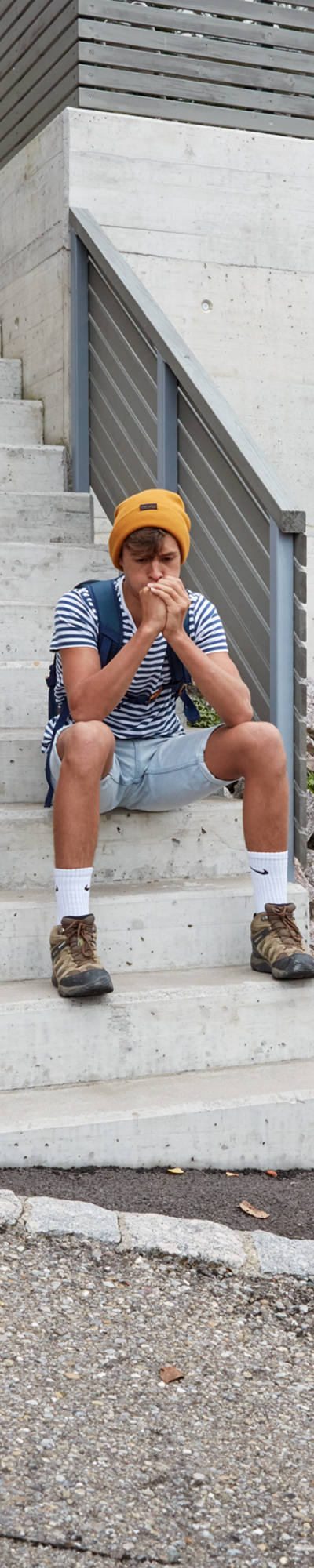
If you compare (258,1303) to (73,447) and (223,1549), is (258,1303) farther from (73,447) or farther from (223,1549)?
(73,447)

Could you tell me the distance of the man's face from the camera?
325 cm

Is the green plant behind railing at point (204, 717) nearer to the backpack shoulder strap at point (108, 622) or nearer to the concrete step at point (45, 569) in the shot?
the concrete step at point (45, 569)

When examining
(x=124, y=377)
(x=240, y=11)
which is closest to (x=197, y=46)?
(x=240, y=11)

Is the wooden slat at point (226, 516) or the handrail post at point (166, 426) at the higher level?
the handrail post at point (166, 426)

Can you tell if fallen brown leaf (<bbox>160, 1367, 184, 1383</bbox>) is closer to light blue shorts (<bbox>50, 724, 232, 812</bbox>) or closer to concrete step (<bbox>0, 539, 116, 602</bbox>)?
light blue shorts (<bbox>50, 724, 232, 812</bbox>)

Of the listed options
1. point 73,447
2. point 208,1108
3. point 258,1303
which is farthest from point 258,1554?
point 73,447

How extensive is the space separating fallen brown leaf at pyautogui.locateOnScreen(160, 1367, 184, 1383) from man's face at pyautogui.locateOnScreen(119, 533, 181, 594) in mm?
1764

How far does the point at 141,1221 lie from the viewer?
2.53 metres

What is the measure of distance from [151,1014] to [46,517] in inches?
109

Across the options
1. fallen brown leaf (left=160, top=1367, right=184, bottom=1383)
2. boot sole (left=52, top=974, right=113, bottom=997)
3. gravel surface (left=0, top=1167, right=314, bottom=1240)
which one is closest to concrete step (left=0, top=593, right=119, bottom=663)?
boot sole (left=52, top=974, right=113, bottom=997)

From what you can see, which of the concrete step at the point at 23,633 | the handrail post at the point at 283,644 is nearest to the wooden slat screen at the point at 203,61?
the concrete step at the point at 23,633

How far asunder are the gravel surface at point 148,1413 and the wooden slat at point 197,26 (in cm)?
499

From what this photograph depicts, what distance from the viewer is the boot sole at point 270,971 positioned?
322 cm

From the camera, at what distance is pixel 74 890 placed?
306cm
